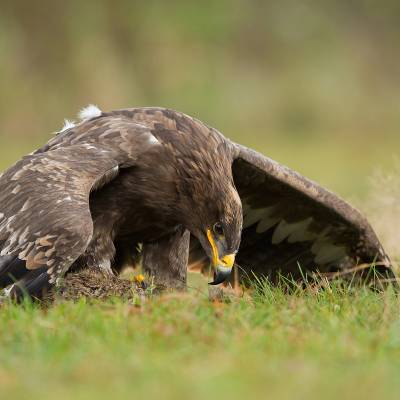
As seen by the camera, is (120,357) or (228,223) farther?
(228,223)

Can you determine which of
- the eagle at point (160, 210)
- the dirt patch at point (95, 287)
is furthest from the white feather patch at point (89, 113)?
the dirt patch at point (95, 287)

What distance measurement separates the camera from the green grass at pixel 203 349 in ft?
11.3

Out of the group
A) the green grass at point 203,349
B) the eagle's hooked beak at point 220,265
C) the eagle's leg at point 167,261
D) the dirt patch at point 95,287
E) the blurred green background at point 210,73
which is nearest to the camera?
the green grass at point 203,349

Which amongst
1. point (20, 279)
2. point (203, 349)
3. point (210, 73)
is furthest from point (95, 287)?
point (210, 73)

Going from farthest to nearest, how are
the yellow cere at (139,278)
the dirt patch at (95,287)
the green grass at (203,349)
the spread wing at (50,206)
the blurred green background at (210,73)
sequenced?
1. the blurred green background at (210,73)
2. the yellow cere at (139,278)
3. the dirt patch at (95,287)
4. the spread wing at (50,206)
5. the green grass at (203,349)

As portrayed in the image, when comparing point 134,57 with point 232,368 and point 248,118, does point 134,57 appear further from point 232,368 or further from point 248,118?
point 232,368

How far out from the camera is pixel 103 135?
19.7 ft

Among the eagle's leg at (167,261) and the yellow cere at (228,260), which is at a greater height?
the yellow cere at (228,260)

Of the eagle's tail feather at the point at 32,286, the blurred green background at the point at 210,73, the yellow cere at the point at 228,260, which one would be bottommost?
the blurred green background at the point at 210,73

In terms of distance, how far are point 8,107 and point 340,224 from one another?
13833 mm

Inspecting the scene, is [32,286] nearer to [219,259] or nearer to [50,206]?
[50,206]

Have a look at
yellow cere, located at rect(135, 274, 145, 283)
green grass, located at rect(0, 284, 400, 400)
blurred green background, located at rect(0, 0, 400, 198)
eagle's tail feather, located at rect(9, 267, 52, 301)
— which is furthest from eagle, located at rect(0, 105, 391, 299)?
blurred green background, located at rect(0, 0, 400, 198)

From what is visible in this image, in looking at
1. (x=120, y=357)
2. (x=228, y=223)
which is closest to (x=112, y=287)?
(x=228, y=223)

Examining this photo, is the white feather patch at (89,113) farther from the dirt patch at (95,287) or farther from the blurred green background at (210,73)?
the blurred green background at (210,73)
